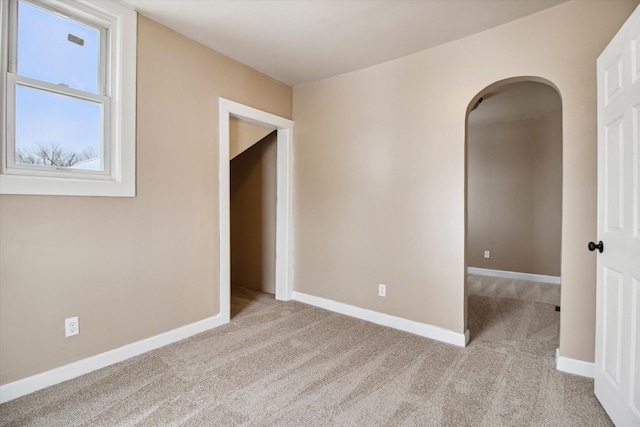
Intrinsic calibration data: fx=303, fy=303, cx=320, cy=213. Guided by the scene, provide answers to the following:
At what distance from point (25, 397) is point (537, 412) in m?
2.97

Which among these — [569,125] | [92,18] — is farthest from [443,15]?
[92,18]

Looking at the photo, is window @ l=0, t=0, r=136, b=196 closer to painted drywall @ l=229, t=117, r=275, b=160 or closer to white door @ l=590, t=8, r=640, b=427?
painted drywall @ l=229, t=117, r=275, b=160

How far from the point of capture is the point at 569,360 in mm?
2090

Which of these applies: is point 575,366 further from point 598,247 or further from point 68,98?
point 68,98

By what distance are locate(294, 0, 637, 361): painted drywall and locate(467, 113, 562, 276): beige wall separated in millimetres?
2046

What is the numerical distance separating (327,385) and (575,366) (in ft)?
5.59

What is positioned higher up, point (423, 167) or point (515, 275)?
point (423, 167)

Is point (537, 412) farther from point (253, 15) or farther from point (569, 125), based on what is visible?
point (253, 15)

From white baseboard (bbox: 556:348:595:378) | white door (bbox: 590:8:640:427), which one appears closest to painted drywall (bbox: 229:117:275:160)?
white door (bbox: 590:8:640:427)

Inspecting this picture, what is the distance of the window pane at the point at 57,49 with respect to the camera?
1.87 meters

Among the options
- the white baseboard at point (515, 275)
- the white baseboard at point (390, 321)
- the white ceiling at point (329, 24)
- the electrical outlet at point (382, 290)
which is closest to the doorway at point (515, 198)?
the white baseboard at point (515, 275)

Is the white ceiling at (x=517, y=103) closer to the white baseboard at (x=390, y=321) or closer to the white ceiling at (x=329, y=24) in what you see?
the white ceiling at (x=329, y=24)

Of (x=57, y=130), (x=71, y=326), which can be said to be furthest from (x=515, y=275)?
(x=57, y=130)

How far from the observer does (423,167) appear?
2.74 metres
